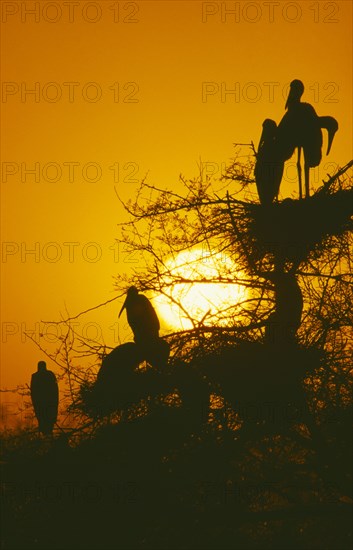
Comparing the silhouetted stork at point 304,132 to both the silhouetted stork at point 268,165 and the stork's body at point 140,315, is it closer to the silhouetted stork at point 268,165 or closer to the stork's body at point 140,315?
the silhouetted stork at point 268,165

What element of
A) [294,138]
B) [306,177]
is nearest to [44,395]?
[306,177]

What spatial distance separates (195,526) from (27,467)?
186 centimetres

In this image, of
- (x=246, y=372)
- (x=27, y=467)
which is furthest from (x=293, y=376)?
(x=27, y=467)

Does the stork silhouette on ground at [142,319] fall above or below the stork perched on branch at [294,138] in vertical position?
below

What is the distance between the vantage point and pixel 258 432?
805 cm

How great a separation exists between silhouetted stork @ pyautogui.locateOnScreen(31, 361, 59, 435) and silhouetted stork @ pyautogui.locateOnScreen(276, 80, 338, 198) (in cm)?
423

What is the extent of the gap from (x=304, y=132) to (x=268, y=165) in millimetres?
832

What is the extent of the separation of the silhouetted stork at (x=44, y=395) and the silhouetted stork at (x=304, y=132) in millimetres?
4231

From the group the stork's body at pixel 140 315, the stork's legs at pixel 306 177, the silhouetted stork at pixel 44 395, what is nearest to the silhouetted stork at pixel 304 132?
the stork's legs at pixel 306 177

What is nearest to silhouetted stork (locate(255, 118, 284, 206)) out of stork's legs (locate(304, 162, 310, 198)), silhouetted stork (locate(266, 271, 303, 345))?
stork's legs (locate(304, 162, 310, 198))

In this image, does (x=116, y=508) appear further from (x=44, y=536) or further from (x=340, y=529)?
(x=340, y=529)

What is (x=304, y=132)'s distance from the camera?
33.0 feet

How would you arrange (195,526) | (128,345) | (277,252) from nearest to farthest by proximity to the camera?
(195,526) → (128,345) → (277,252)

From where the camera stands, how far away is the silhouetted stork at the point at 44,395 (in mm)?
10698
